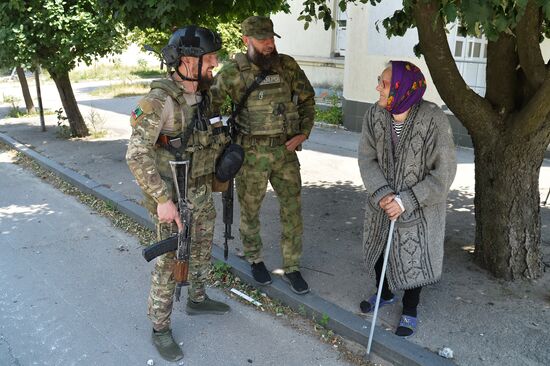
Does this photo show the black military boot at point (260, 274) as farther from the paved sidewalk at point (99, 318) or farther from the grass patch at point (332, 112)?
the grass patch at point (332, 112)

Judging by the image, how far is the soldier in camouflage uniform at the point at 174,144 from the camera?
2793mm

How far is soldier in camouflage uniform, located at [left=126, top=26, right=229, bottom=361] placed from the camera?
2793 millimetres

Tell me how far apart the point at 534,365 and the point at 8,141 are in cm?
1014

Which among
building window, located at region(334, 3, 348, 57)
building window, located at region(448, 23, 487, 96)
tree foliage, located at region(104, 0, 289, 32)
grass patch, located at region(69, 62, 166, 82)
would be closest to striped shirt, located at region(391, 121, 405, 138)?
tree foliage, located at region(104, 0, 289, 32)

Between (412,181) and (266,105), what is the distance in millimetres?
1180

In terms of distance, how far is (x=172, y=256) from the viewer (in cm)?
309

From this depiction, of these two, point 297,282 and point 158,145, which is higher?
point 158,145

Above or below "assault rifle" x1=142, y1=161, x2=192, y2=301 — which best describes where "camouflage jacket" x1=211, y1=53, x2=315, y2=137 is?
above

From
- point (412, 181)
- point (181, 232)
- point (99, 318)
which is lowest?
point (99, 318)

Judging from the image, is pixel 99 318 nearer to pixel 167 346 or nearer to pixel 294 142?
pixel 167 346

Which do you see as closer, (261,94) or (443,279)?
(261,94)

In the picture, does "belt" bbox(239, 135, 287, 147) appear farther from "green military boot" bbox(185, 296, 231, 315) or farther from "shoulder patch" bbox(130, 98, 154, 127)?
"green military boot" bbox(185, 296, 231, 315)

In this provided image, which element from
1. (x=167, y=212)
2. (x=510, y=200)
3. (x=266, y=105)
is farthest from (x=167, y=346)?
(x=510, y=200)

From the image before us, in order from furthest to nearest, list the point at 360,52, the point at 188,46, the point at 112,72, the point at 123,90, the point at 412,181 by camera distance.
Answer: the point at 112,72
the point at 123,90
the point at 360,52
the point at 412,181
the point at 188,46
